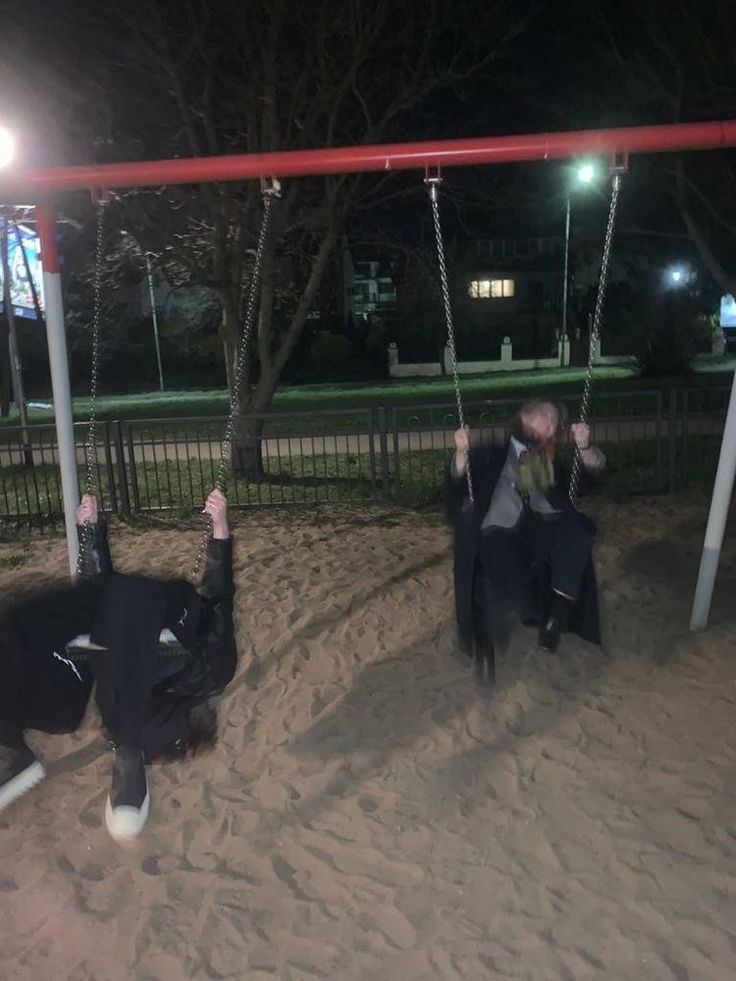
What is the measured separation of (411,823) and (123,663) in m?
1.17

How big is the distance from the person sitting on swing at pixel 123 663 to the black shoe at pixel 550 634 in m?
1.44

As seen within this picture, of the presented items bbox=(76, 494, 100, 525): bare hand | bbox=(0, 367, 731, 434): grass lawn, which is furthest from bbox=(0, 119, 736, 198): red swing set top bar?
bbox=(0, 367, 731, 434): grass lawn

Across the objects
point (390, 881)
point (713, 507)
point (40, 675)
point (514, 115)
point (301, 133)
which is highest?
point (514, 115)

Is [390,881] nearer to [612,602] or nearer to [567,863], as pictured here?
[567,863]

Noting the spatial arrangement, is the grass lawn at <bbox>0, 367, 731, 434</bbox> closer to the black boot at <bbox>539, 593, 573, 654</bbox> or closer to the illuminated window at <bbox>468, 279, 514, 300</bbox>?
the black boot at <bbox>539, 593, 573, 654</bbox>

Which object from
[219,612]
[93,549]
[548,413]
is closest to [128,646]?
[219,612]

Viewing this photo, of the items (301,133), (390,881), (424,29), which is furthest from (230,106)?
(390,881)

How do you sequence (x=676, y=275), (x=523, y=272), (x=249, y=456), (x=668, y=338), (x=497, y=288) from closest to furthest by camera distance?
(x=249, y=456) → (x=668, y=338) → (x=676, y=275) → (x=523, y=272) → (x=497, y=288)

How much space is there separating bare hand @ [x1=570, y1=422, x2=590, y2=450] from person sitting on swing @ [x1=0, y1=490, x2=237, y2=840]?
165 cm

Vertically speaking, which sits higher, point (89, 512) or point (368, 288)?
point (368, 288)

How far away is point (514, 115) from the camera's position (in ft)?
39.0

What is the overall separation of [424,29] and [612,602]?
6.71 m

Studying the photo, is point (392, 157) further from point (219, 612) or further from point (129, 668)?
point (129, 668)

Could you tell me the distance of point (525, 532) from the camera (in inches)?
161
